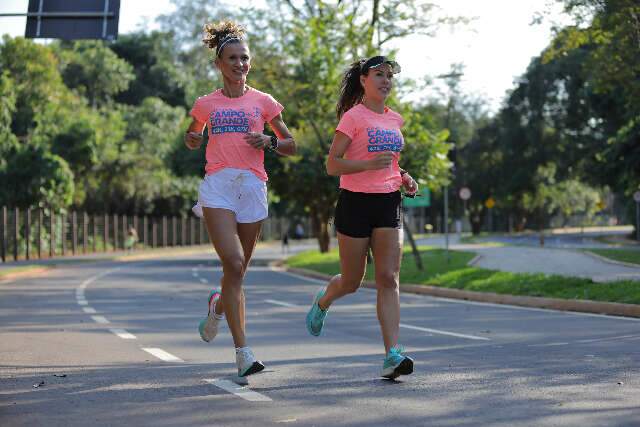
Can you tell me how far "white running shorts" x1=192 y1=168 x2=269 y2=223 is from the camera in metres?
6.98

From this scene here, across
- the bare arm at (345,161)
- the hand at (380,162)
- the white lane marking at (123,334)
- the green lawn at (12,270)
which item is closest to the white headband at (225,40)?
the bare arm at (345,161)

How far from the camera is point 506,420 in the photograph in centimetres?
545

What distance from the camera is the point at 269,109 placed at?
7.23m

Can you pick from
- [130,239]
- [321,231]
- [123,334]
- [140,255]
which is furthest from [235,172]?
[130,239]

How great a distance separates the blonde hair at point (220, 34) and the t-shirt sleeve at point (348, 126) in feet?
2.70

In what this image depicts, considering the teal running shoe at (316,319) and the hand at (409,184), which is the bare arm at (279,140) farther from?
the teal running shoe at (316,319)

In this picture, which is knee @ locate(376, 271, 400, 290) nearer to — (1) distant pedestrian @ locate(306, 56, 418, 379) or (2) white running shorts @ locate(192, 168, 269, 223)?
(1) distant pedestrian @ locate(306, 56, 418, 379)

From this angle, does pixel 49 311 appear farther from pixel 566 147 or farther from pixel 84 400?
pixel 566 147

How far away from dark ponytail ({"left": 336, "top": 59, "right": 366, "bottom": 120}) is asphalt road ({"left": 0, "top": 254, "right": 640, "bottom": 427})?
5.73 ft

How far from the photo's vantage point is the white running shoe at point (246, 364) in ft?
22.2

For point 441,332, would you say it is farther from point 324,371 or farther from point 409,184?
point 409,184

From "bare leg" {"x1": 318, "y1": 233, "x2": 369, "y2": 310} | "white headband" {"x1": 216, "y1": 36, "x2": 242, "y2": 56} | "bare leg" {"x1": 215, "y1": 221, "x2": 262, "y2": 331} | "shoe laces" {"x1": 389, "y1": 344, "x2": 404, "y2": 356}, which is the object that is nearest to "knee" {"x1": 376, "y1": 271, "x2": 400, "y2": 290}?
"bare leg" {"x1": 318, "y1": 233, "x2": 369, "y2": 310}

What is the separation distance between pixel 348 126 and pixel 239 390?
1.76 m

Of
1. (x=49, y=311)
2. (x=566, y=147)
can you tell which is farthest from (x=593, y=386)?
(x=566, y=147)
